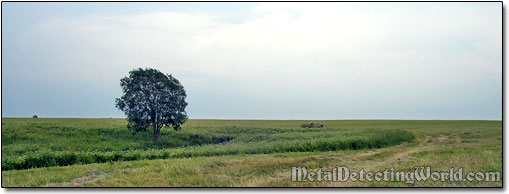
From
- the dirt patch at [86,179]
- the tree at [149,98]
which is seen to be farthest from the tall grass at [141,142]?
the dirt patch at [86,179]

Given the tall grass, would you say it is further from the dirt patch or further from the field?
the dirt patch

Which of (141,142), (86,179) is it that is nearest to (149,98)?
(141,142)

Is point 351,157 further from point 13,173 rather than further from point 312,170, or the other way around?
point 13,173

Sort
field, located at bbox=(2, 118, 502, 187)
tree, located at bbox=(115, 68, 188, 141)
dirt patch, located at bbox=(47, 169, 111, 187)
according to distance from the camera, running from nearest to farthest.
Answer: dirt patch, located at bbox=(47, 169, 111, 187)
field, located at bbox=(2, 118, 502, 187)
tree, located at bbox=(115, 68, 188, 141)

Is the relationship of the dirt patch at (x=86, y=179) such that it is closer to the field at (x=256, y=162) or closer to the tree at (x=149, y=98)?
the field at (x=256, y=162)

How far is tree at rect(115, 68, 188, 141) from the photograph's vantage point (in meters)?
28.4

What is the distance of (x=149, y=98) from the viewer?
95.5 feet

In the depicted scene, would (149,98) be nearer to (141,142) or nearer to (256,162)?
(141,142)

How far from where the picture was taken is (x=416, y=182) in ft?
37.6

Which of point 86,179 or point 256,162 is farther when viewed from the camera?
point 256,162

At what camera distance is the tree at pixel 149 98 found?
2844 centimetres

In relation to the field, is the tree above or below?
above

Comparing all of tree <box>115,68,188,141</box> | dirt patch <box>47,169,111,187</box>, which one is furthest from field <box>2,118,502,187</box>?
tree <box>115,68,188,141</box>

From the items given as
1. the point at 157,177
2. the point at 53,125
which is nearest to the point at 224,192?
the point at 157,177
